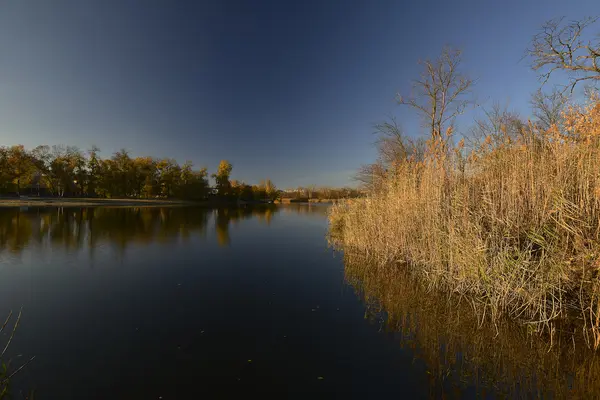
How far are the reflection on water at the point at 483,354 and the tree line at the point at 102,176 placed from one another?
55218 millimetres

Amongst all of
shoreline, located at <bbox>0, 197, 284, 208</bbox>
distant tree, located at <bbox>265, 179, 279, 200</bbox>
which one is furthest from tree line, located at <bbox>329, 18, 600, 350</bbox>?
distant tree, located at <bbox>265, 179, 279, 200</bbox>

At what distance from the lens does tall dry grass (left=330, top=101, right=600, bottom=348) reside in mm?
3789

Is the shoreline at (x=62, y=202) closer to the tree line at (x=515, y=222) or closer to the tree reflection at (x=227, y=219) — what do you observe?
the tree reflection at (x=227, y=219)

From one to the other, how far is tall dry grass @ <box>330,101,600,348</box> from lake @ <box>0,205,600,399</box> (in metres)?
0.57

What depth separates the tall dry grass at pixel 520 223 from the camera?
12.4ft

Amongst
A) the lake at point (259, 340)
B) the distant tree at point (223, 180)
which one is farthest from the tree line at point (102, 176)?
the lake at point (259, 340)

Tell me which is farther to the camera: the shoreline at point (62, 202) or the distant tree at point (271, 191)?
the distant tree at point (271, 191)

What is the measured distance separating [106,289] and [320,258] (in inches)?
224

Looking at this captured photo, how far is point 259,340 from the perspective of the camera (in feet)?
12.6

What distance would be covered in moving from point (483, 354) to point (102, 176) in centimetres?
6025

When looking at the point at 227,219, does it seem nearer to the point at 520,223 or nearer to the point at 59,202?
the point at 520,223

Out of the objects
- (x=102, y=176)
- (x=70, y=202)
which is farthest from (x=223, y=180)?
(x=70, y=202)

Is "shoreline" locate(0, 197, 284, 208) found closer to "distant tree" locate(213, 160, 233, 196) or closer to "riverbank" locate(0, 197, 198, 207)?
"riverbank" locate(0, 197, 198, 207)

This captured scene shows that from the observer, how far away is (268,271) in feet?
25.0
